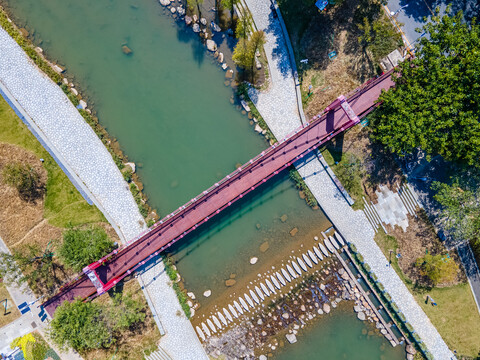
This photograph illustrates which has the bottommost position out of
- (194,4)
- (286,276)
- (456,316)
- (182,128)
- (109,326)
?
(456,316)

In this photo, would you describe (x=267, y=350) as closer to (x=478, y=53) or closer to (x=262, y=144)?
(x=262, y=144)

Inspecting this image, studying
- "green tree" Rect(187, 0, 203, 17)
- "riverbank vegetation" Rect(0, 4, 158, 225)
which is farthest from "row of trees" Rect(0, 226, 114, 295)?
"green tree" Rect(187, 0, 203, 17)

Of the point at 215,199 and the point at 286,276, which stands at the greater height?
the point at 215,199

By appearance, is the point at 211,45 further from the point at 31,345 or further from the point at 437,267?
the point at 31,345

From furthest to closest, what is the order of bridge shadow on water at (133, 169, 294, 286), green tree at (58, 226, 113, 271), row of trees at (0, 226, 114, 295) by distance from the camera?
1. bridge shadow on water at (133, 169, 294, 286)
2. row of trees at (0, 226, 114, 295)
3. green tree at (58, 226, 113, 271)

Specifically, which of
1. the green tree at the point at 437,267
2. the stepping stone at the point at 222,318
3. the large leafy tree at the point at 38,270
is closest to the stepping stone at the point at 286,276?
the stepping stone at the point at 222,318

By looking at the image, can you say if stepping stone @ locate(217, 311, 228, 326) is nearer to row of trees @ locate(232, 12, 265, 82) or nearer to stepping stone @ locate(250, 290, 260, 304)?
stepping stone @ locate(250, 290, 260, 304)

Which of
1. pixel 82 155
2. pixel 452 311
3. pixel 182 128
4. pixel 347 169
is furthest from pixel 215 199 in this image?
pixel 452 311
